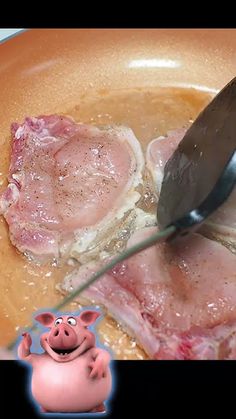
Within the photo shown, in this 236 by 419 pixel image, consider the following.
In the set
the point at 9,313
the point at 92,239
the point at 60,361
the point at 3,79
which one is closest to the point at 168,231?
the point at 92,239

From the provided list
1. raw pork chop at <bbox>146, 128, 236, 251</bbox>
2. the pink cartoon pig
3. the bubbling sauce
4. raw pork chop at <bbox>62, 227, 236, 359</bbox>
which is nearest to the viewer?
the pink cartoon pig

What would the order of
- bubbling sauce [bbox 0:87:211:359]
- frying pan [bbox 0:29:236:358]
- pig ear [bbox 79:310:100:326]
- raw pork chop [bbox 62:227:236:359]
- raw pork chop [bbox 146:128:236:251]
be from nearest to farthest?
1. pig ear [bbox 79:310:100:326]
2. raw pork chop [bbox 62:227:236:359]
3. bubbling sauce [bbox 0:87:211:359]
4. raw pork chop [bbox 146:128:236:251]
5. frying pan [bbox 0:29:236:358]

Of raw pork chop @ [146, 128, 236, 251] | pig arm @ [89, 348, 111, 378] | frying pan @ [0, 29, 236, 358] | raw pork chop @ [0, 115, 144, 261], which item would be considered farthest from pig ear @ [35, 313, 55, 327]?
frying pan @ [0, 29, 236, 358]

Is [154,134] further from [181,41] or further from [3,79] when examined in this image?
[3,79]

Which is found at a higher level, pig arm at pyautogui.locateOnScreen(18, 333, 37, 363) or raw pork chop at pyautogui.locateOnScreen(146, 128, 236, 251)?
pig arm at pyautogui.locateOnScreen(18, 333, 37, 363)

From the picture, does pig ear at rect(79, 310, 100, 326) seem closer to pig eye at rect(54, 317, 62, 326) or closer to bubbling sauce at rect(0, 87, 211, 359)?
pig eye at rect(54, 317, 62, 326)

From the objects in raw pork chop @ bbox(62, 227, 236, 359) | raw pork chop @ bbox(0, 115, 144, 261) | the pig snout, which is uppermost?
the pig snout

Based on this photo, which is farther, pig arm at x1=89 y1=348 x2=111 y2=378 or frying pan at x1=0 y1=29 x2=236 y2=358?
frying pan at x1=0 y1=29 x2=236 y2=358
